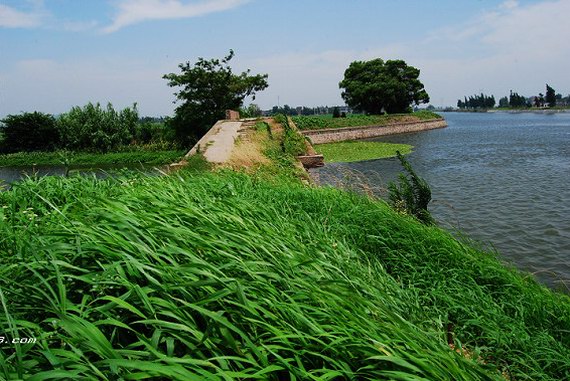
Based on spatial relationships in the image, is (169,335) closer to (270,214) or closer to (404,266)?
(270,214)

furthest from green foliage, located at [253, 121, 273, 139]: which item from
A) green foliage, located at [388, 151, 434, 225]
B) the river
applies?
green foliage, located at [388, 151, 434, 225]

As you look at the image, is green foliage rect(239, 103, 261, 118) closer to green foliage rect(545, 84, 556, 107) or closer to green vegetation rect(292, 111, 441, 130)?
green vegetation rect(292, 111, 441, 130)

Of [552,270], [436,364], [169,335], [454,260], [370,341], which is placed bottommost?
[552,270]

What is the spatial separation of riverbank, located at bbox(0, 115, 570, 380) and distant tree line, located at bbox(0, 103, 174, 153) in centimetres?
3283

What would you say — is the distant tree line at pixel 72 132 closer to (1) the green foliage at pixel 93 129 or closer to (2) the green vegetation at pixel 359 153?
(1) the green foliage at pixel 93 129


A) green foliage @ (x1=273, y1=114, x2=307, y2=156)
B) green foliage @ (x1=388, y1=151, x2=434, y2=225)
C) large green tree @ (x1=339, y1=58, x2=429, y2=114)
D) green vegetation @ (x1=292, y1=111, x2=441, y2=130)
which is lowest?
green foliage @ (x1=388, y1=151, x2=434, y2=225)

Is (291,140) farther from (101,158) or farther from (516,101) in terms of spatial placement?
(516,101)

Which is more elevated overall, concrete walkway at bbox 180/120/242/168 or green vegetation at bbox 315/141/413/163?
concrete walkway at bbox 180/120/242/168

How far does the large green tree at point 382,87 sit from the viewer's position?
6153cm

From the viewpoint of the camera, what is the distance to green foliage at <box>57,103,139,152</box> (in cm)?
3459

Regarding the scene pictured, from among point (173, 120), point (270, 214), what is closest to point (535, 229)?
point (270, 214)

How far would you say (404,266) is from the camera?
4891 millimetres

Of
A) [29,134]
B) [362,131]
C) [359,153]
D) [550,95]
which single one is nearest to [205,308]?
[359,153]

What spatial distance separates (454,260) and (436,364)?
10.3 feet
